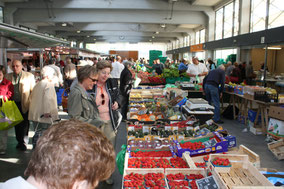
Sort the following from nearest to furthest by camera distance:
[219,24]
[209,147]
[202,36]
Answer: [209,147] < [219,24] < [202,36]

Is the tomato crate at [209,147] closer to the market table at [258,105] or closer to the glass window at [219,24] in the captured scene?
the market table at [258,105]

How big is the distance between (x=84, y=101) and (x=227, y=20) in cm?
1444

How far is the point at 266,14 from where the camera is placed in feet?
35.3

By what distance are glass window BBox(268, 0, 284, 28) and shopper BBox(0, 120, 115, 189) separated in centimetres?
1085

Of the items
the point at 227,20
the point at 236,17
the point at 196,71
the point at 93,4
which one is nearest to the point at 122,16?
the point at 93,4

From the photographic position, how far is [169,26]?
23922 millimetres

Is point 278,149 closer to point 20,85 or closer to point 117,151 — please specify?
point 117,151

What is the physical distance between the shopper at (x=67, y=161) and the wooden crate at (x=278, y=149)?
471 cm

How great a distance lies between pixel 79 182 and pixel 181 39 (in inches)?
1201

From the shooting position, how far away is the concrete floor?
400 cm

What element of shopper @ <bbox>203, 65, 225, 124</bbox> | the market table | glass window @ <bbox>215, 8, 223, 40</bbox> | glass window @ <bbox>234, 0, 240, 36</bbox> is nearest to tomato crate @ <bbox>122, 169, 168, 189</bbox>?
the market table

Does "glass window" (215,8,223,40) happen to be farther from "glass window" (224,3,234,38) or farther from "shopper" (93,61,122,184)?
"shopper" (93,61,122,184)

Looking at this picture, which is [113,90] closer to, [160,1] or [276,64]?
[160,1]

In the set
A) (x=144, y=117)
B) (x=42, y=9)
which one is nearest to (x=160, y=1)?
(x=42, y=9)
